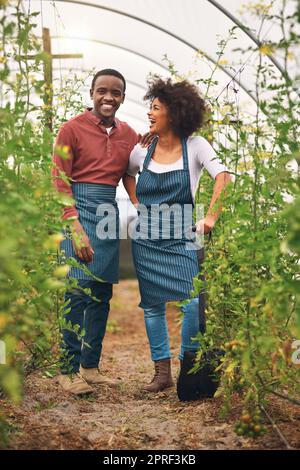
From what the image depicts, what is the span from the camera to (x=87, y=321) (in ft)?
12.8

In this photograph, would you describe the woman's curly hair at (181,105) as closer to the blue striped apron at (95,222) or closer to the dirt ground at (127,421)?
the blue striped apron at (95,222)

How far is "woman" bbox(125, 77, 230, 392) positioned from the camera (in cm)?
349

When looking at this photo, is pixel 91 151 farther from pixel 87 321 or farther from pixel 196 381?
pixel 196 381

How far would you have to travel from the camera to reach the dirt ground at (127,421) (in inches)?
100

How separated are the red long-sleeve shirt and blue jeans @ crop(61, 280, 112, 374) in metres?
0.51

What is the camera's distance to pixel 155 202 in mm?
3555

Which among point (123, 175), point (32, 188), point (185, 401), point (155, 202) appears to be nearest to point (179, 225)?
point (155, 202)

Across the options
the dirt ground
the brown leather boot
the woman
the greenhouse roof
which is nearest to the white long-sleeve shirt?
the woman

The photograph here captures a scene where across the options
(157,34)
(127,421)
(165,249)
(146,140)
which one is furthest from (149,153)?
(157,34)

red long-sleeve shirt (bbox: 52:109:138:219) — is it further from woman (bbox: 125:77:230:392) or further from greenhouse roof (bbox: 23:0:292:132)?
greenhouse roof (bbox: 23:0:292:132)

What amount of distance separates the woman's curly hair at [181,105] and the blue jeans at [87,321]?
1.00 meters

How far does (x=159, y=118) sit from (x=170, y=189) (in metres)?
0.40

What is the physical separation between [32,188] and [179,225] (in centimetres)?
127

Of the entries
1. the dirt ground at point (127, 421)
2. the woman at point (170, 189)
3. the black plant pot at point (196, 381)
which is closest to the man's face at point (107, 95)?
the woman at point (170, 189)
